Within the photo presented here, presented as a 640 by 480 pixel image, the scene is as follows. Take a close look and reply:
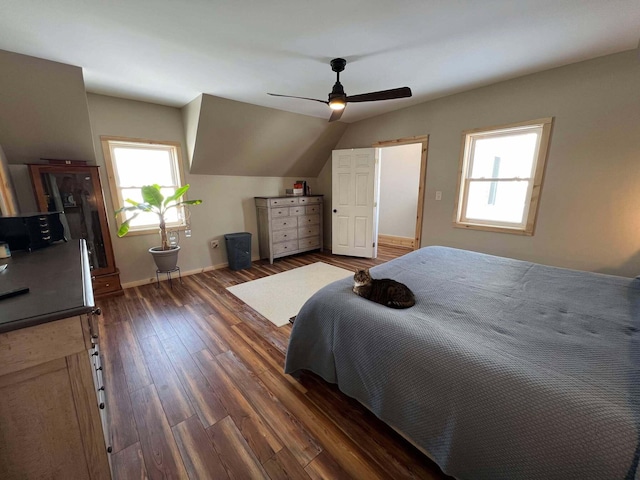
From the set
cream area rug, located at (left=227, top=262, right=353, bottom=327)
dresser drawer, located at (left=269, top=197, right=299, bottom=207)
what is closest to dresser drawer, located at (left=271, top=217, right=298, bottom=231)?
dresser drawer, located at (left=269, top=197, right=299, bottom=207)

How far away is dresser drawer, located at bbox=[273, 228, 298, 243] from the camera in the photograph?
15.3ft

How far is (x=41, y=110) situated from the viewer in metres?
2.43

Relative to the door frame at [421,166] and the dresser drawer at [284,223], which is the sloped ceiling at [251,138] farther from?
the door frame at [421,166]

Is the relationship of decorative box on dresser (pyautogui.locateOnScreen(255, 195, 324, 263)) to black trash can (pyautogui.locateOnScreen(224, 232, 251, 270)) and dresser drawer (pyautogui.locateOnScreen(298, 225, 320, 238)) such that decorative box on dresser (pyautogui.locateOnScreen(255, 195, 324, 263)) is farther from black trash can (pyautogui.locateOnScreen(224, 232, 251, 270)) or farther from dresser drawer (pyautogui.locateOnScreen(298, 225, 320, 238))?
black trash can (pyautogui.locateOnScreen(224, 232, 251, 270))

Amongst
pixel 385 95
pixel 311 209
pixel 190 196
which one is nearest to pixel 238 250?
pixel 190 196

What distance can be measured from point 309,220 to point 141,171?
288 centimetres

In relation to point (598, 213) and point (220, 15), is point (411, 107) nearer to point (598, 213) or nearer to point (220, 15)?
point (598, 213)

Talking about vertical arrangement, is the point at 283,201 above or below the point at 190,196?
below

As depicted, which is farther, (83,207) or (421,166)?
(421,166)

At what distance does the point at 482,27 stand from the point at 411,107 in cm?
203

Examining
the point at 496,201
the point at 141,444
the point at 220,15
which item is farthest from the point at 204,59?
the point at 496,201

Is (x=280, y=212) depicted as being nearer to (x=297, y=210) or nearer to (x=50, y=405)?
(x=297, y=210)

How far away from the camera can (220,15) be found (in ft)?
5.51

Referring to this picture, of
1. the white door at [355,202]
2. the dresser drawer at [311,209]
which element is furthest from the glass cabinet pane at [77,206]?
the white door at [355,202]
